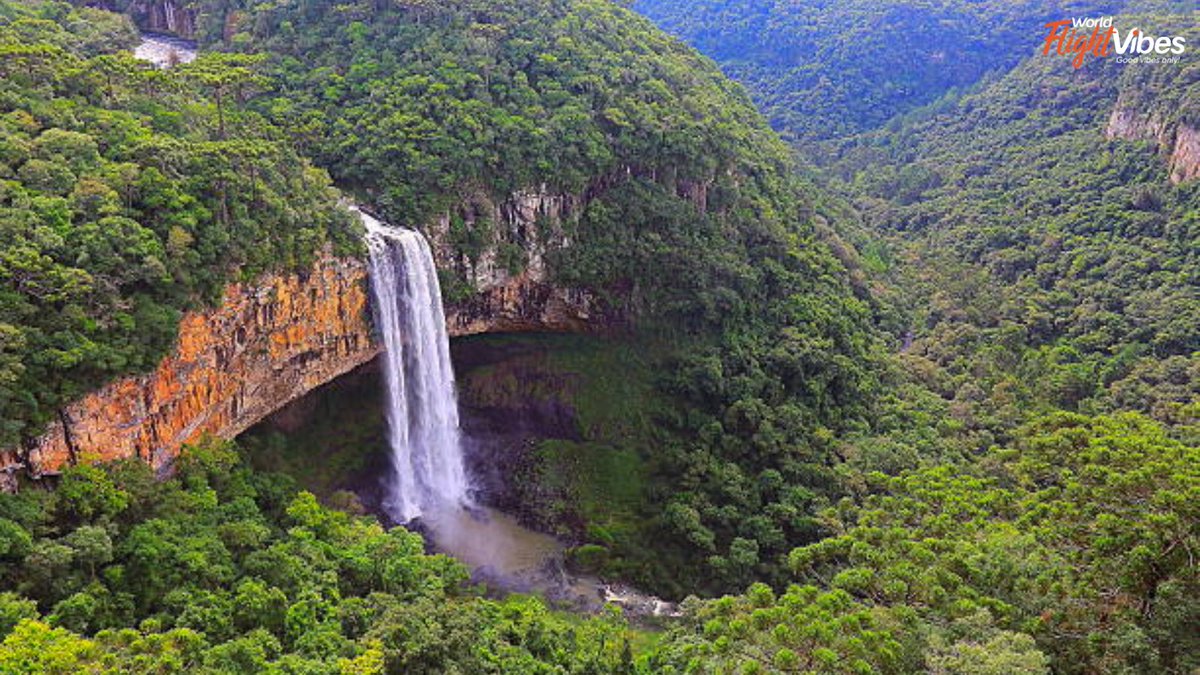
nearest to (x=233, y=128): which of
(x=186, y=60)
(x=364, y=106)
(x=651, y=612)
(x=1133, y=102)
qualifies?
(x=364, y=106)

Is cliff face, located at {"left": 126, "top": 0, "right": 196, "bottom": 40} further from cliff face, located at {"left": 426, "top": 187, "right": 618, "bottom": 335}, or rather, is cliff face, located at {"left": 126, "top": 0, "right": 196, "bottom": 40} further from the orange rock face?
the orange rock face

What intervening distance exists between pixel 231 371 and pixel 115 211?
5504mm

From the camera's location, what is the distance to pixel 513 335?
111 ft

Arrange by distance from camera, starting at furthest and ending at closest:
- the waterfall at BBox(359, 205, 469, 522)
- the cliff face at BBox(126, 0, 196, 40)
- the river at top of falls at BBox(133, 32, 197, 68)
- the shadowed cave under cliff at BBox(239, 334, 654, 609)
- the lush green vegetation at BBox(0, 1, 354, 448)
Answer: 1. the cliff face at BBox(126, 0, 196, 40)
2. the river at top of falls at BBox(133, 32, 197, 68)
3. the shadowed cave under cliff at BBox(239, 334, 654, 609)
4. the waterfall at BBox(359, 205, 469, 522)
5. the lush green vegetation at BBox(0, 1, 354, 448)

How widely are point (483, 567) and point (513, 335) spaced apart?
31.0ft

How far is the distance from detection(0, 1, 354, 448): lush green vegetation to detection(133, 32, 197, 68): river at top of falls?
6.13 metres

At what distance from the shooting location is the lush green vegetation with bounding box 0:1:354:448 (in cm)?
1739

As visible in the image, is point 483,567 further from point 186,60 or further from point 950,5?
point 950,5

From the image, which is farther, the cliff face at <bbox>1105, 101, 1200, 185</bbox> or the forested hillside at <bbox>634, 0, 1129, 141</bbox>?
the forested hillside at <bbox>634, 0, 1129, 141</bbox>

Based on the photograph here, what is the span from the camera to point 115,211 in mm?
19312

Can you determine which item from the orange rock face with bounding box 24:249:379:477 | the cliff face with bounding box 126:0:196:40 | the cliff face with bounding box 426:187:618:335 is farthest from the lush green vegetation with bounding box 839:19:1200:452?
the cliff face with bounding box 126:0:196:40

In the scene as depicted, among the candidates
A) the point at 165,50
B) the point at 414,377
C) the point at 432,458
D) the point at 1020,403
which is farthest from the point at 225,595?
the point at 1020,403

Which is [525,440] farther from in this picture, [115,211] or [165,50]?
[165,50]

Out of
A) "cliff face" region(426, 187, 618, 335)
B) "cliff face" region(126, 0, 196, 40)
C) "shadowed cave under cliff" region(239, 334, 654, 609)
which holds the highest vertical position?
"cliff face" region(126, 0, 196, 40)
